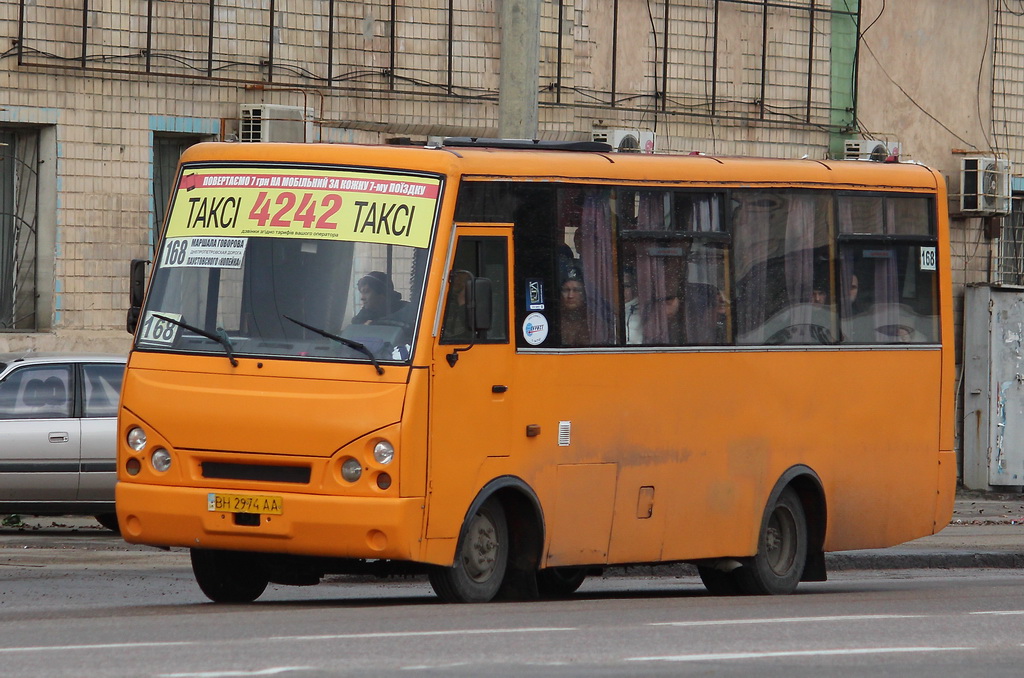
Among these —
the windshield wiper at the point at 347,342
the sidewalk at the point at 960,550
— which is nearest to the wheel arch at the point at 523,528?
the windshield wiper at the point at 347,342

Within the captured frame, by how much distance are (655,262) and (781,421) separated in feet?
5.29

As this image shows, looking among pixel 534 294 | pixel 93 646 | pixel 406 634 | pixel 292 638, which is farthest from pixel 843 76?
pixel 93 646

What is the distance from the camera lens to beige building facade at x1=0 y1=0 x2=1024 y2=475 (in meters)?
19.6

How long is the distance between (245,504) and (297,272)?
1.30m

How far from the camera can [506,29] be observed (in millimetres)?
15664

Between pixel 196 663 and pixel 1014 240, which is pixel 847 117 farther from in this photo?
pixel 196 663

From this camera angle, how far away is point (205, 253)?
36.4ft

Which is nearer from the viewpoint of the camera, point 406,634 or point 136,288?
point 406,634

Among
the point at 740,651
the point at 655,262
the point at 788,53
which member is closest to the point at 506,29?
the point at 655,262

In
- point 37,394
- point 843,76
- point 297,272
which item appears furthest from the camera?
point 843,76

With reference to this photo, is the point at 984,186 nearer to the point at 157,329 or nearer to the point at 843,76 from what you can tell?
the point at 843,76

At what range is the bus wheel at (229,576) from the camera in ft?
38.3

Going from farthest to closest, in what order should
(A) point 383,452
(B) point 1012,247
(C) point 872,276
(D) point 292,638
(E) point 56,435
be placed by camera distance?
(B) point 1012,247
(E) point 56,435
(C) point 872,276
(A) point 383,452
(D) point 292,638

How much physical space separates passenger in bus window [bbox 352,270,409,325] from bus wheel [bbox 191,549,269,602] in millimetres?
1883
